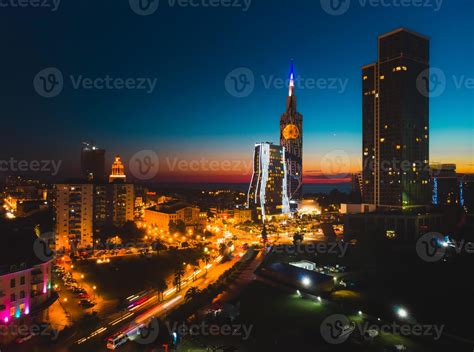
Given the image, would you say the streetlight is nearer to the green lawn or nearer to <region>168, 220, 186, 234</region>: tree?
the green lawn

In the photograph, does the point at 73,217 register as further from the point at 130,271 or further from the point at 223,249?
the point at 223,249

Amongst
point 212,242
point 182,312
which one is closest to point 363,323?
point 182,312

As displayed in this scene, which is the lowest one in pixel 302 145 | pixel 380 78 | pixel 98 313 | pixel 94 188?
pixel 98 313

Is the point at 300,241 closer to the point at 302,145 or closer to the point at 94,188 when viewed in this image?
the point at 94,188

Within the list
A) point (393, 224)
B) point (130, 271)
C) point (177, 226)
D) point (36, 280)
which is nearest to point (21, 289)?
point (36, 280)

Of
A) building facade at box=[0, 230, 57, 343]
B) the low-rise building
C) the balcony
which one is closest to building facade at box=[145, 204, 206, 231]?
the low-rise building

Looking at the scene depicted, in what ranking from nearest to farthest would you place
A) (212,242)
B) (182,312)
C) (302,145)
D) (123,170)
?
(182,312) → (212,242) → (123,170) → (302,145)

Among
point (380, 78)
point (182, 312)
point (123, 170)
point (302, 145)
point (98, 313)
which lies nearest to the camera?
point (182, 312)
